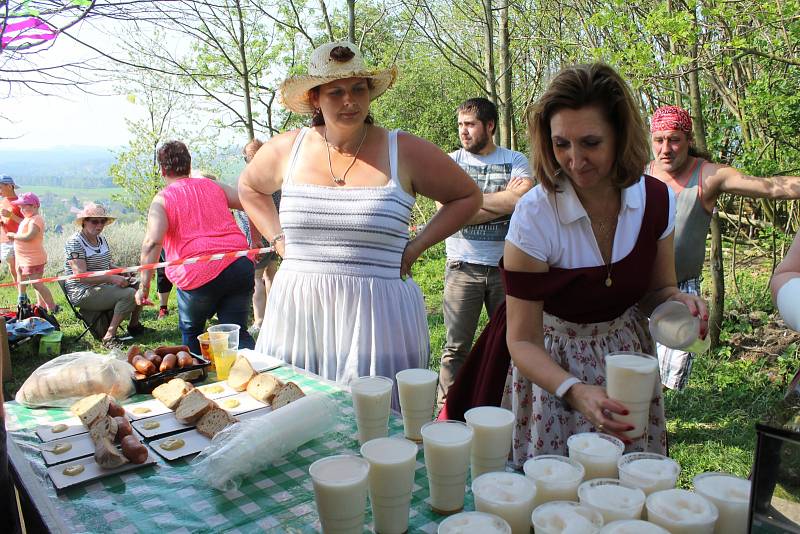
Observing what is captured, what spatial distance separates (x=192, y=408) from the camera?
Answer: 204 centimetres

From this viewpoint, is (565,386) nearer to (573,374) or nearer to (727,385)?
(573,374)

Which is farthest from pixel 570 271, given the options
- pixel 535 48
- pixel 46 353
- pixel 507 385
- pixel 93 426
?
pixel 535 48

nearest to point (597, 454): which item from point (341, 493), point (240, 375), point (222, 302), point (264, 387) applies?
point (341, 493)

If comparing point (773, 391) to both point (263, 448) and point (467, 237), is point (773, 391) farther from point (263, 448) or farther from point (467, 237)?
point (263, 448)

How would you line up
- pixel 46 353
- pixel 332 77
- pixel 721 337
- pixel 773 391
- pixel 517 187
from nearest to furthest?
pixel 332 77 < pixel 517 187 < pixel 773 391 < pixel 721 337 < pixel 46 353

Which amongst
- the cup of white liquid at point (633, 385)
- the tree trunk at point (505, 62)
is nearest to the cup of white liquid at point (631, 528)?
the cup of white liquid at point (633, 385)

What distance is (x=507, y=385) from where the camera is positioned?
2.25 m

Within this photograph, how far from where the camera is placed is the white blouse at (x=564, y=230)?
1902 mm

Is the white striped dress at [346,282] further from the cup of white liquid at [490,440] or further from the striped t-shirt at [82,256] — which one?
the striped t-shirt at [82,256]

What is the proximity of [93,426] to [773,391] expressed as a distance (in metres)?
4.63

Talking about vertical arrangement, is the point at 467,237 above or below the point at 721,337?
above

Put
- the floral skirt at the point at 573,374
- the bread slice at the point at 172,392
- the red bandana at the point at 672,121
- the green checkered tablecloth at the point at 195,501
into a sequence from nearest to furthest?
the green checkered tablecloth at the point at 195,501, the floral skirt at the point at 573,374, the bread slice at the point at 172,392, the red bandana at the point at 672,121

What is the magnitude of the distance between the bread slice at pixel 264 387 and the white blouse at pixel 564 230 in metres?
0.97

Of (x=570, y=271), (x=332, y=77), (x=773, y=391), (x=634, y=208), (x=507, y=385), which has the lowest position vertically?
(x=773, y=391)
